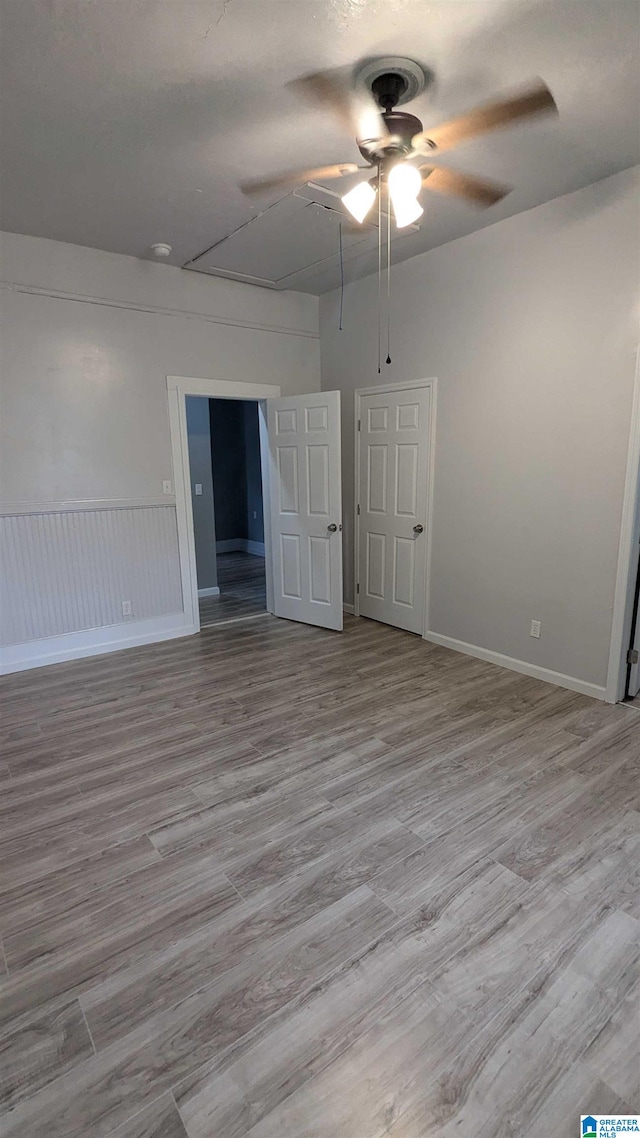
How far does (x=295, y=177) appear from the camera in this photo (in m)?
2.81

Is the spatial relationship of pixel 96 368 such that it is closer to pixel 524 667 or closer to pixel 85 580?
pixel 85 580

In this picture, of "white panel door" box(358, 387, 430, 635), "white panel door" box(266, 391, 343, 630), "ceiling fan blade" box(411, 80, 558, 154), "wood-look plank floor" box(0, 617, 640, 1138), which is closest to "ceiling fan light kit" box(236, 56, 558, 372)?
"ceiling fan blade" box(411, 80, 558, 154)

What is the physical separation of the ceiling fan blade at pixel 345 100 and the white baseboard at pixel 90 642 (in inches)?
138

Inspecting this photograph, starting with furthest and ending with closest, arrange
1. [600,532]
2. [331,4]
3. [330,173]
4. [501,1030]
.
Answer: [600,532], [330,173], [331,4], [501,1030]

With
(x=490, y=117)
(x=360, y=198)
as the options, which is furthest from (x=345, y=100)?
(x=490, y=117)

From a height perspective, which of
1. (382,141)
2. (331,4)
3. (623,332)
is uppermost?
(331,4)

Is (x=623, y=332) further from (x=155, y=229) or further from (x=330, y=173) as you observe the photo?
(x=155, y=229)

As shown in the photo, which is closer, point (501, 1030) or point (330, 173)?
point (501, 1030)

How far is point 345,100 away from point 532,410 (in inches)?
77.6

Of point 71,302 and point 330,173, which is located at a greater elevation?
point 330,173

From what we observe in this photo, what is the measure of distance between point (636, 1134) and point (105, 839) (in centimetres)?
186

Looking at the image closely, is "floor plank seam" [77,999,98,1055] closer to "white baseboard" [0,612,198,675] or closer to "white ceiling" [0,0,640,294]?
"white baseboard" [0,612,198,675]

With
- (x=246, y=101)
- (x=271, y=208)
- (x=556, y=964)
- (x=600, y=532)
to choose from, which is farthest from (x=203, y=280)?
(x=556, y=964)

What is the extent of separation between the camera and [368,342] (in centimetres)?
454
